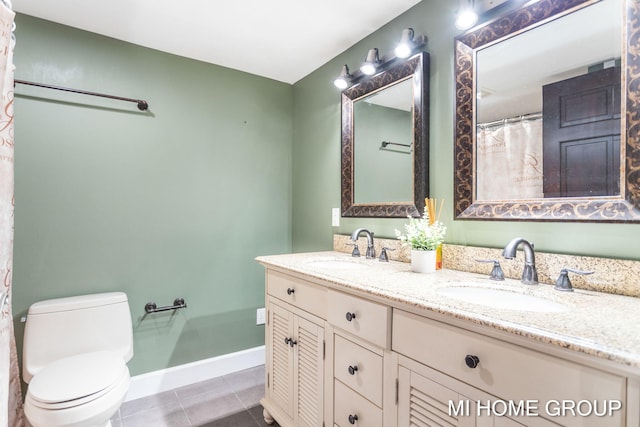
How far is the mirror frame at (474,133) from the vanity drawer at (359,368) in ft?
2.47

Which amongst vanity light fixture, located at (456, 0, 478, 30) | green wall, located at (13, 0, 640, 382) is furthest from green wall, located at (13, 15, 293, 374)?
vanity light fixture, located at (456, 0, 478, 30)

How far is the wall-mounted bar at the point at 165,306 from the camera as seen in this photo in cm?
214

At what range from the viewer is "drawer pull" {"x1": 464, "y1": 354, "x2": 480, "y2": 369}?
84 cm

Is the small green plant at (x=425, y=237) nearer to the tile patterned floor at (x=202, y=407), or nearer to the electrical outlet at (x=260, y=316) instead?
the tile patterned floor at (x=202, y=407)

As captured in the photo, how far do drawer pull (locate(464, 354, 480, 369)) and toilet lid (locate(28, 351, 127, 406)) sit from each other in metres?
1.50

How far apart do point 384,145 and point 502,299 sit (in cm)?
108

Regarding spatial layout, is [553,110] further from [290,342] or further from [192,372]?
[192,372]

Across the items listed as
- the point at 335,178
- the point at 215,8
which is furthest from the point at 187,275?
the point at 215,8

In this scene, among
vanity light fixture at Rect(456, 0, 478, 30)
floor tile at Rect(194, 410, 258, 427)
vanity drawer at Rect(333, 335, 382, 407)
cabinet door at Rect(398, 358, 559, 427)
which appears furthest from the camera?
floor tile at Rect(194, 410, 258, 427)

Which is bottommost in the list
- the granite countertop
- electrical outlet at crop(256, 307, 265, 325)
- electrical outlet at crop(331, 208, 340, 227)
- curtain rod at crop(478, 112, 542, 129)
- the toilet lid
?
electrical outlet at crop(256, 307, 265, 325)

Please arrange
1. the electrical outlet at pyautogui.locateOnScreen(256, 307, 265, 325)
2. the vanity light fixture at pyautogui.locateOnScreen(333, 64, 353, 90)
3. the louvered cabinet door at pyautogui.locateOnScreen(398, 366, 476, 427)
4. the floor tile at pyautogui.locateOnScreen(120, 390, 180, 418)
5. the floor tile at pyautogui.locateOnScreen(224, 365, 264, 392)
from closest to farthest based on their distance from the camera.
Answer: the louvered cabinet door at pyautogui.locateOnScreen(398, 366, 476, 427) → the floor tile at pyautogui.locateOnScreen(120, 390, 180, 418) → the vanity light fixture at pyautogui.locateOnScreen(333, 64, 353, 90) → the floor tile at pyautogui.locateOnScreen(224, 365, 264, 392) → the electrical outlet at pyautogui.locateOnScreen(256, 307, 265, 325)

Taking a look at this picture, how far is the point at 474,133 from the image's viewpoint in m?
1.44

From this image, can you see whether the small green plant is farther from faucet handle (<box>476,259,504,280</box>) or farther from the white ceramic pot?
faucet handle (<box>476,259,504,280</box>)

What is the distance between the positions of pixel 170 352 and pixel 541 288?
2.20 m
